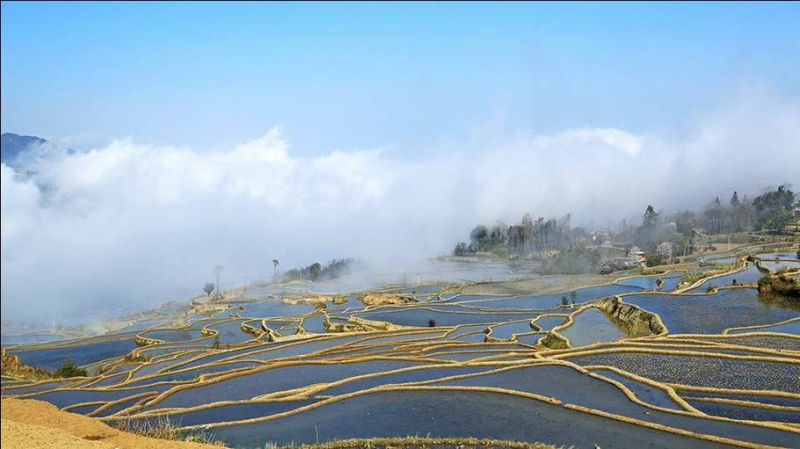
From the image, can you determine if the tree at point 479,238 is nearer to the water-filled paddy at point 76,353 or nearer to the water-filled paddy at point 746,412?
the water-filled paddy at point 76,353

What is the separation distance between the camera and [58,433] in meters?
12.3

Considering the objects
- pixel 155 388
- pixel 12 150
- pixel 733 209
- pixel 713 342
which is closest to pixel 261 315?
pixel 155 388

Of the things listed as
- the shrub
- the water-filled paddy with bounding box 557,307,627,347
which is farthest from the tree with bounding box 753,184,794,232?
the shrub

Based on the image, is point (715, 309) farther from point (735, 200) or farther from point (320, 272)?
point (320, 272)

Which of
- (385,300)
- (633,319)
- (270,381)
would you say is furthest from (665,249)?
(270,381)

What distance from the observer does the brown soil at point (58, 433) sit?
454 inches

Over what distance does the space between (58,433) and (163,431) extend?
3.71m

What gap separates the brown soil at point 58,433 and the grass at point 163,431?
89 cm

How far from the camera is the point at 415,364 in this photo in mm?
23844

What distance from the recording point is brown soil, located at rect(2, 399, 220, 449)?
11.5 m

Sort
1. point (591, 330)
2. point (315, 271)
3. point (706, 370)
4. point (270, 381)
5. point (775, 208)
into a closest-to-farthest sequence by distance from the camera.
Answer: point (706, 370) → point (270, 381) → point (591, 330) → point (775, 208) → point (315, 271)

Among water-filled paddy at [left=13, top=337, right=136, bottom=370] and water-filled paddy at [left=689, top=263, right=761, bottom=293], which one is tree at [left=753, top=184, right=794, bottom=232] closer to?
water-filled paddy at [left=689, top=263, right=761, bottom=293]

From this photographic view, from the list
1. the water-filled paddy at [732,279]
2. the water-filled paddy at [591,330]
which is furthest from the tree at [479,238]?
the water-filled paddy at [591,330]

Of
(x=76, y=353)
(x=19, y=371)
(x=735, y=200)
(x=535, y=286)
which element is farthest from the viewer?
(x=735, y=200)
